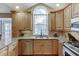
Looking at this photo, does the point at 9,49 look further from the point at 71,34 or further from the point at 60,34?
the point at 71,34

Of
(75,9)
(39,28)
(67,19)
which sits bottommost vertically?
(39,28)

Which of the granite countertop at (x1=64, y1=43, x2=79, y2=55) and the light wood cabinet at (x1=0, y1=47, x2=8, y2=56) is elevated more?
the granite countertop at (x1=64, y1=43, x2=79, y2=55)

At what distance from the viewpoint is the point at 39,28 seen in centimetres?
197

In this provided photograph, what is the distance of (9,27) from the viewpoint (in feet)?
6.41

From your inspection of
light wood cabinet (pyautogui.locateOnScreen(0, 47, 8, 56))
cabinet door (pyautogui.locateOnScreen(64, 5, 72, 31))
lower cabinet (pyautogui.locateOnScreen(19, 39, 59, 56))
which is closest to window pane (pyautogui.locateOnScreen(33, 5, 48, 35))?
lower cabinet (pyautogui.locateOnScreen(19, 39, 59, 56))

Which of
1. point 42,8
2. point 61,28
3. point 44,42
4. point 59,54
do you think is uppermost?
point 42,8

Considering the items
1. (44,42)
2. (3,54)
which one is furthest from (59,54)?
(3,54)

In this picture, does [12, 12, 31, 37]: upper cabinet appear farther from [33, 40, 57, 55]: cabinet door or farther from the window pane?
[33, 40, 57, 55]: cabinet door

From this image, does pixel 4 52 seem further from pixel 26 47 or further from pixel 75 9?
pixel 75 9

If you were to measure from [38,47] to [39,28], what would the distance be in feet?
0.77

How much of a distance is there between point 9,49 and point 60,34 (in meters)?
0.65

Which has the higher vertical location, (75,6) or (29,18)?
(75,6)

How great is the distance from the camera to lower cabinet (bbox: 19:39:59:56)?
195 cm

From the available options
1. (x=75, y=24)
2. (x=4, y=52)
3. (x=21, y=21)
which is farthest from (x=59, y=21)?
(x=4, y=52)
